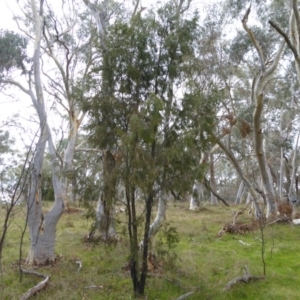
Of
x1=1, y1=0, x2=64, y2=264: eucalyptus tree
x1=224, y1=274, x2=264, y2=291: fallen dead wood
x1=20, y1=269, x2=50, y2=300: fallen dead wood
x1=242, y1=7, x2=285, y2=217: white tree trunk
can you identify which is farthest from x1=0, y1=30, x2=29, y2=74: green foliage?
x1=224, y1=274, x2=264, y2=291: fallen dead wood

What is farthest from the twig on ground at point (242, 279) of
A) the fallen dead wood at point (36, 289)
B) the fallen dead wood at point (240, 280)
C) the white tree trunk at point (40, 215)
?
the white tree trunk at point (40, 215)

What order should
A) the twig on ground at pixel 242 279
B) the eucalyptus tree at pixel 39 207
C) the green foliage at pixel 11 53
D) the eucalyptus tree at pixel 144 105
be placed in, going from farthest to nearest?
the green foliage at pixel 11 53 < the eucalyptus tree at pixel 39 207 < the twig on ground at pixel 242 279 < the eucalyptus tree at pixel 144 105

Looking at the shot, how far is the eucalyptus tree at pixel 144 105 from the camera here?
582 centimetres

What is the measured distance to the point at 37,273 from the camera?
7.43 metres

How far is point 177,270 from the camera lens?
7477 millimetres

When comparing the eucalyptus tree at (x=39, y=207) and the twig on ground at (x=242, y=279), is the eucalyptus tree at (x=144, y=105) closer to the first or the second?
the twig on ground at (x=242, y=279)

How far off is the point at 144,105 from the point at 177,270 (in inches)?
136

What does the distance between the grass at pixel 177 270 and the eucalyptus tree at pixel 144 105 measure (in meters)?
0.96

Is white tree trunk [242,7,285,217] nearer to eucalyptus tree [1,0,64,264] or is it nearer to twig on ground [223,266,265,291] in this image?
twig on ground [223,266,265,291]

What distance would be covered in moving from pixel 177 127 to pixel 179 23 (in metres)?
1.64

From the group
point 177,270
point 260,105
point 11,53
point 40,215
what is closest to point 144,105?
point 177,270

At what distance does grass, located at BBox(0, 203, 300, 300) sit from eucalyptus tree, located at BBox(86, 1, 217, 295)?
96 centimetres

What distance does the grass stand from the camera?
21.8ft

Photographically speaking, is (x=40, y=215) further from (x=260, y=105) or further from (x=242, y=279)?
(x=260, y=105)
